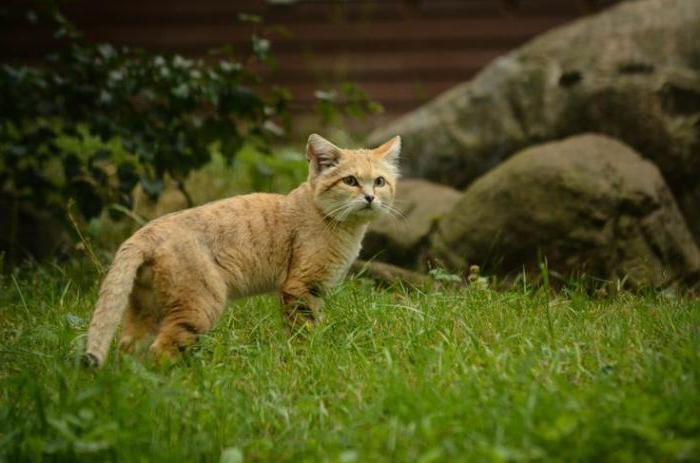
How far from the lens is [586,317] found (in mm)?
4871

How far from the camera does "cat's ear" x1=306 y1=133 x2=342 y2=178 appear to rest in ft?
18.0

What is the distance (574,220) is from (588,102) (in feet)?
6.66

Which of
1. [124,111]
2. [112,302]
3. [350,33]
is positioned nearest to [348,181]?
[112,302]

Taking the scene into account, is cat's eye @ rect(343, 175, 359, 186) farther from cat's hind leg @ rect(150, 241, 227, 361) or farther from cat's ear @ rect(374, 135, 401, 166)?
cat's hind leg @ rect(150, 241, 227, 361)

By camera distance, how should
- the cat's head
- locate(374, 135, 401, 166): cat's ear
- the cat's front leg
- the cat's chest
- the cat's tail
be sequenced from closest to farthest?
1. the cat's tail
2. the cat's front leg
3. the cat's chest
4. the cat's head
5. locate(374, 135, 401, 166): cat's ear

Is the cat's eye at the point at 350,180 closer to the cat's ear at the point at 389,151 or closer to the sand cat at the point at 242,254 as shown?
the sand cat at the point at 242,254

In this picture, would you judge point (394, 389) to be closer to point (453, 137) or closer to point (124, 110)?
point (124, 110)

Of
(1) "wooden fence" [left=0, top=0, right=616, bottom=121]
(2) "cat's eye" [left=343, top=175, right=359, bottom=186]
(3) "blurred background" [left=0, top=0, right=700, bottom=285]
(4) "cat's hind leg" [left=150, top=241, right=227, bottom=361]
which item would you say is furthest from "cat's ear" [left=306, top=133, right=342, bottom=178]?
(1) "wooden fence" [left=0, top=0, right=616, bottom=121]

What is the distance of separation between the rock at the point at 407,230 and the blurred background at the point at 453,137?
0.7 inches

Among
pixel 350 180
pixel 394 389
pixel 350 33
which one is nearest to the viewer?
pixel 394 389

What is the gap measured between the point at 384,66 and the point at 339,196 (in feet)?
21.4

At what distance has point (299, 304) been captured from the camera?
16.5 feet

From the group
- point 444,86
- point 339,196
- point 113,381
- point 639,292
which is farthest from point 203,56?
point 113,381

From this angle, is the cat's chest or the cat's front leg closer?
the cat's front leg
